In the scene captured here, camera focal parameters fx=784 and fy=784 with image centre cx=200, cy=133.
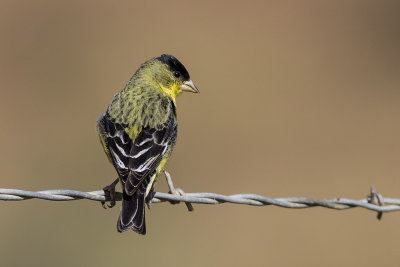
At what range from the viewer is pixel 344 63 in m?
16.2

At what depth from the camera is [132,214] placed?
5.57 metres

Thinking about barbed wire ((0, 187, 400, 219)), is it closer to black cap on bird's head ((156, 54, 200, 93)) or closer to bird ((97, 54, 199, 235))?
bird ((97, 54, 199, 235))

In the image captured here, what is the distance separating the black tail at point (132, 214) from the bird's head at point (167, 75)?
2140mm

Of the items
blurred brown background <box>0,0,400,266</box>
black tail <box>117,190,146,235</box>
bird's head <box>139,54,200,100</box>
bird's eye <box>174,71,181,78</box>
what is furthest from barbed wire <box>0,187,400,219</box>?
blurred brown background <box>0,0,400,266</box>

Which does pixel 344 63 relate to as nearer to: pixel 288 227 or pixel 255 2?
pixel 255 2

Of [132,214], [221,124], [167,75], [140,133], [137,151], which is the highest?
[221,124]

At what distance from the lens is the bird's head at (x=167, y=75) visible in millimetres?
7645

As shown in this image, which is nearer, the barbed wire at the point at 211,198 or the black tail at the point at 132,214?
the barbed wire at the point at 211,198

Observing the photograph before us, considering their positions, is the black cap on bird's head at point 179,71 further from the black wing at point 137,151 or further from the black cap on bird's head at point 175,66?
the black wing at point 137,151

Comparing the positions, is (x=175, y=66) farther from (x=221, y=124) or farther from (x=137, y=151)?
(x=221, y=124)

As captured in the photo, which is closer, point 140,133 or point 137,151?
point 137,151

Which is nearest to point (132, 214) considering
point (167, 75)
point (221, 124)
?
point (167, 75)

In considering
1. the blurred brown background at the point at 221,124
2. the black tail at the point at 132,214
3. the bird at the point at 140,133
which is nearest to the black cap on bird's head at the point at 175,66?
the bird at the point at 140,133

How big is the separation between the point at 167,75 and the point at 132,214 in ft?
7.92
